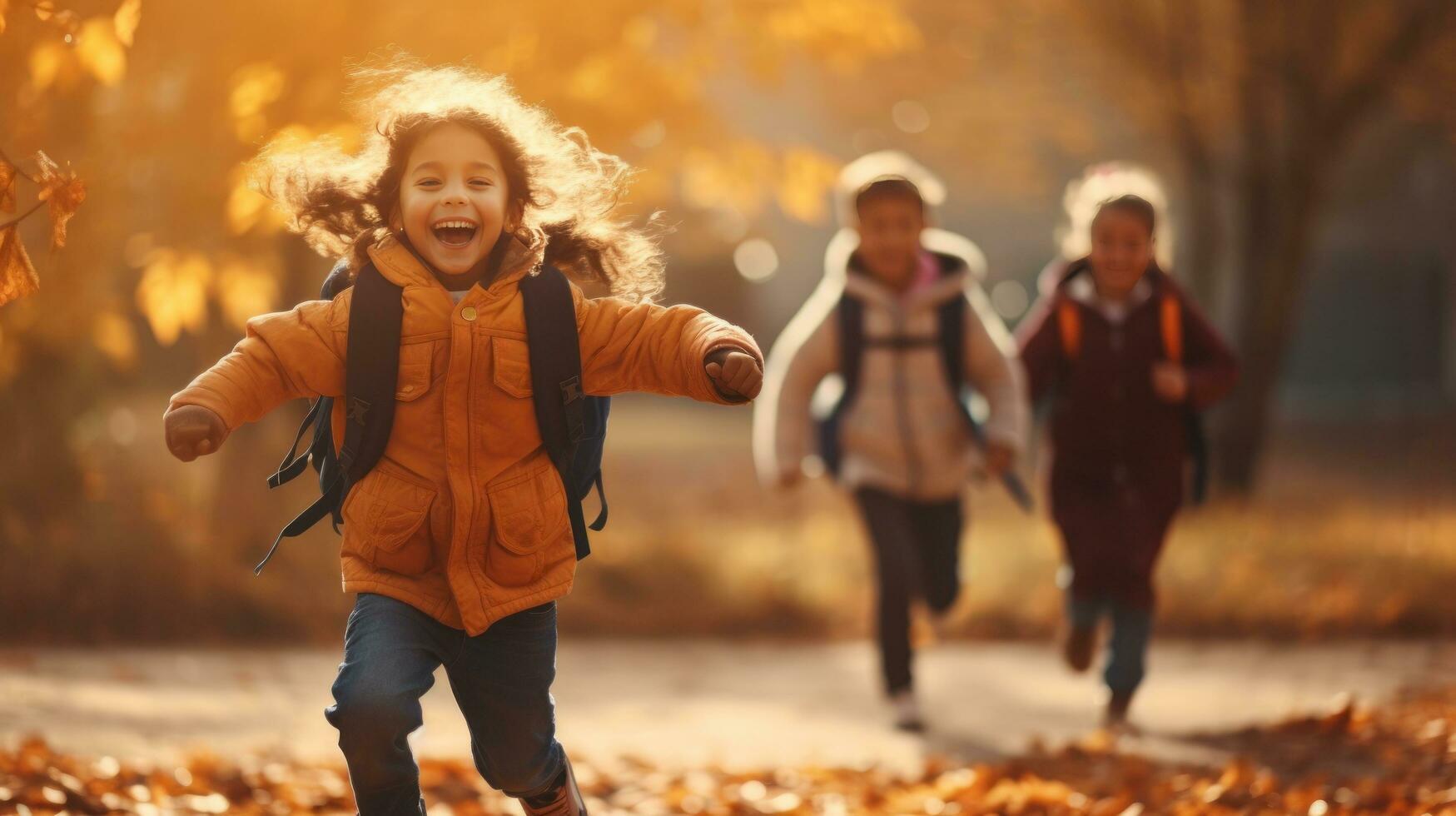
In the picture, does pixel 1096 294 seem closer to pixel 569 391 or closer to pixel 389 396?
pixel 569 391

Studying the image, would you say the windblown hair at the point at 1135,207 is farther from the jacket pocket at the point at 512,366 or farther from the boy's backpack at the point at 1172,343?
the jacket pocket at the point at 512,366

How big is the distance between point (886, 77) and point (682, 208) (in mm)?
2547

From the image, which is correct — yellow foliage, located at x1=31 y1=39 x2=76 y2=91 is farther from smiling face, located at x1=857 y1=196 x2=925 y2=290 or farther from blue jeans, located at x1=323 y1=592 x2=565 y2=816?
smiling face, located at x1=857 y1=196 x2=925 y2=290

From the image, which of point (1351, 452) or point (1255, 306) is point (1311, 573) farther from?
point (1351, 452)

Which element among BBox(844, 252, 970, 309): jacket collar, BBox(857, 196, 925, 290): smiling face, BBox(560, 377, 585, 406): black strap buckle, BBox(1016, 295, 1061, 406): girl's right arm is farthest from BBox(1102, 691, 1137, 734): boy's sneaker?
BBox(560, 377, 585, 406): black strap buckle

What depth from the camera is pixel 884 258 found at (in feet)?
21.3

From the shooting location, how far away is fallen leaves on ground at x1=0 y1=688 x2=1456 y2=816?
4.55 meters

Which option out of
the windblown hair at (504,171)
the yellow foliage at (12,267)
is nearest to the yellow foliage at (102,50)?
the windblown hair at (504,171)

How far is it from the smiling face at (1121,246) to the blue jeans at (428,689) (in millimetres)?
3351

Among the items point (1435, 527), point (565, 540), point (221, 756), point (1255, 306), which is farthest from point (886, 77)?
point (565, 540)

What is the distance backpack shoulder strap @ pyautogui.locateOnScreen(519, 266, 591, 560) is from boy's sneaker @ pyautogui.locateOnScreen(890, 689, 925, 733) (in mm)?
3287

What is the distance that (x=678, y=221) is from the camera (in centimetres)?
524

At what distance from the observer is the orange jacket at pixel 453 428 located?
3395mm

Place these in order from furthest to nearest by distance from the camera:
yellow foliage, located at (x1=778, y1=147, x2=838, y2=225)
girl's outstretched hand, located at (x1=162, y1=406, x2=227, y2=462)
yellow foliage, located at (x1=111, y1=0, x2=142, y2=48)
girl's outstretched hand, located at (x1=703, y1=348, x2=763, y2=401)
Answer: yellow foliage, located at (x1=778, y1=147, x2=838, y2=225) → yellow foliage, located at (x1=111, y1=0, x2=142, y2=48) → girl's outstretched hand, located at (x1=703, y1=348, x2=763, y2=401) → girl's outstretched hand, located at (x1=162, y1=406, x2=227, y2=462)
